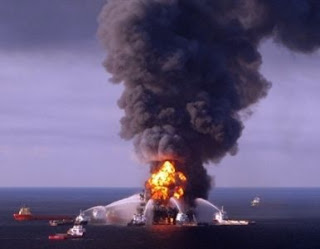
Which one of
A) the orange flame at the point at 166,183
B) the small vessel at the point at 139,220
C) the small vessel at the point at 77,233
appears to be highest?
the orange flame at the point at 166,183

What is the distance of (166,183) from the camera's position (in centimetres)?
17962

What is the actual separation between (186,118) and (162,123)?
7.48 m

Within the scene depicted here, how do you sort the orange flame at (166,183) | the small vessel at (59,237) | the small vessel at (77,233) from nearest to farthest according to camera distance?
the small vessel at (59,237) < the orange flame at (166,183) < the small vessel at (77,233)

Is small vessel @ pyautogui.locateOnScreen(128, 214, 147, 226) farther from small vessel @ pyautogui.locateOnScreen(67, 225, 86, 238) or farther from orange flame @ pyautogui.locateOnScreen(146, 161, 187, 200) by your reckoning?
small vessel @ pyautogui.locateOnScreen(67, 225, 86, 238)

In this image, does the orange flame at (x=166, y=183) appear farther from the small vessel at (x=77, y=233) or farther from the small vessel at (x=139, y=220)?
the small vessel at (x=77, y=233)

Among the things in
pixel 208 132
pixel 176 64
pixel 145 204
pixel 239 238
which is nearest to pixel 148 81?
pixel 176 64

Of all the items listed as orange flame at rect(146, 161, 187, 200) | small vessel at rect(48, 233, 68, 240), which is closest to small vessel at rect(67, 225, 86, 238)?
small vessel at rect(48, 233, 68, 240)

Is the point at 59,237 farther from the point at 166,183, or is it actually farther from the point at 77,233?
the point at 166,183

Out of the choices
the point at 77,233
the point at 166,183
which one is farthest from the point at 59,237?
the point at 166,183

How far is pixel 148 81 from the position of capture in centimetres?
18250

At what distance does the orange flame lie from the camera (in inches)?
7082

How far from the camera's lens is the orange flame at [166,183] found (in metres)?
180

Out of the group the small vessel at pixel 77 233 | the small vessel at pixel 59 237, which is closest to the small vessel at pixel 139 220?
the small vessel at pixel 77 233

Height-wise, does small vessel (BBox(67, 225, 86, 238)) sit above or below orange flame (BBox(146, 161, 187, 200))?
below
